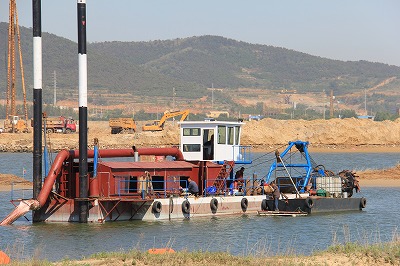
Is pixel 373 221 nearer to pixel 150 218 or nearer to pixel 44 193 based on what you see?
pixel 150 218

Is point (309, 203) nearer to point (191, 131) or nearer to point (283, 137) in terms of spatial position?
point (191, 131)

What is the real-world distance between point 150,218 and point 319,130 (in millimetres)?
91607

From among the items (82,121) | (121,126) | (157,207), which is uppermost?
(82,121)

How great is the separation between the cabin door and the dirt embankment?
7331 centimetres

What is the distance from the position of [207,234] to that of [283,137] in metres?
90.0

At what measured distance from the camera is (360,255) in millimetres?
25156

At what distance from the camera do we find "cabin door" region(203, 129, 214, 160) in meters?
44.0

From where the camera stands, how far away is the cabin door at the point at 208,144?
43969mm

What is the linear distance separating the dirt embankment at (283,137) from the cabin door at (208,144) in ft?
241

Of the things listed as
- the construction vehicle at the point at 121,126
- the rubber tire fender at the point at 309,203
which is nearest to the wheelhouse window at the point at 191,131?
the rubber tire fender at the point at 309,203

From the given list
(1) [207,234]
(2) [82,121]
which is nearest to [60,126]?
(2) [82,121]

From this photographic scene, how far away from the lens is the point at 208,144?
4406 cm

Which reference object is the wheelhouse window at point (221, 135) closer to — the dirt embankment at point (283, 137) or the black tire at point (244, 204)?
the black tire at point (244, 204)

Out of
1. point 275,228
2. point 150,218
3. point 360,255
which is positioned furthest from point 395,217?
point 360,255
